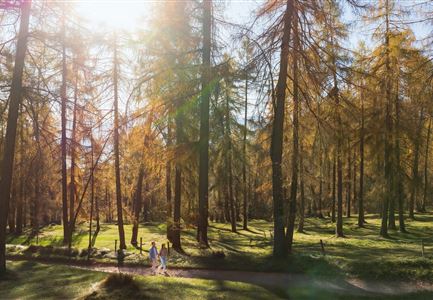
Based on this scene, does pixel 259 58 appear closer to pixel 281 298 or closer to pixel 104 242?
pixel 281 298

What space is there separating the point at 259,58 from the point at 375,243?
13.1 metres

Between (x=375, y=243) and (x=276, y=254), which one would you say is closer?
(x=276, y=254)

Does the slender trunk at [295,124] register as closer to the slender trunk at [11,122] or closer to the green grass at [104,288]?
the green grass at [104,288]

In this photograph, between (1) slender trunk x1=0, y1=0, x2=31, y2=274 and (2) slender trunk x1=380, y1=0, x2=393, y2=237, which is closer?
(1) slender trunk x1=0, y1=0, x2=31, y2=274

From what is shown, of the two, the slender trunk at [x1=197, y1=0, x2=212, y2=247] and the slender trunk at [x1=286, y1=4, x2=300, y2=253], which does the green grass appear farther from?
the slender trunk at [x1=286, y1=4, x2=300, y2=253]

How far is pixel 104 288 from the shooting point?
10.4 m

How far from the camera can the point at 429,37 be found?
43.0 ft

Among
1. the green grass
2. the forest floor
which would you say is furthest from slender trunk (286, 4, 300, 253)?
the green grass

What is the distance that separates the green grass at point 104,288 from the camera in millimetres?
10438

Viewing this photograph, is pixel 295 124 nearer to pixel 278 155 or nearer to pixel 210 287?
pixel 278 155

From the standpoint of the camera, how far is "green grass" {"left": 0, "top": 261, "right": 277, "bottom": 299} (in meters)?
10.4

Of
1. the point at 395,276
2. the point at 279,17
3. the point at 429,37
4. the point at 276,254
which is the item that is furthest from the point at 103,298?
the point at 429,37

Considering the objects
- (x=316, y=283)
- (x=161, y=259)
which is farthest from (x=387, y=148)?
(x=161, y=259)

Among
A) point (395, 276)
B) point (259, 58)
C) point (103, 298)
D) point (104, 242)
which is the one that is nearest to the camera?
point (103, 298)
